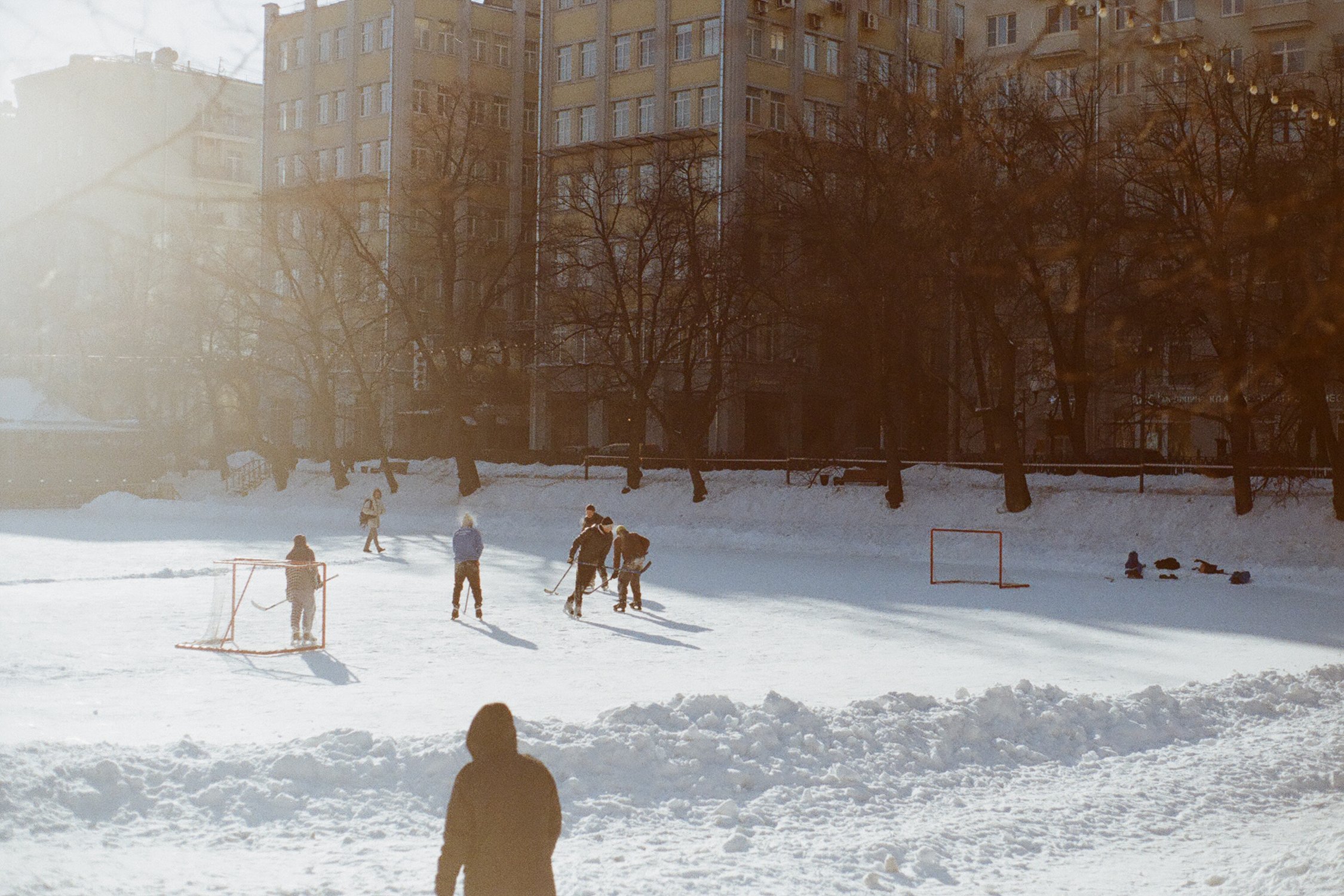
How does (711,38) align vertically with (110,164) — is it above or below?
above

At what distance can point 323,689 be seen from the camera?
15.3 metres

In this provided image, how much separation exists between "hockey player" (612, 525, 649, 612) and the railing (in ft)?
122

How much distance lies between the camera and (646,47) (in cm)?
6688

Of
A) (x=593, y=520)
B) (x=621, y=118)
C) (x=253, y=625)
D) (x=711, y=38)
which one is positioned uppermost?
(x=711, y=38)

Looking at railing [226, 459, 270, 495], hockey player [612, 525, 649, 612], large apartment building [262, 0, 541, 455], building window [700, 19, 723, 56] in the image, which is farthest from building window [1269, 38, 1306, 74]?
railing [226, 459, 270, 495]

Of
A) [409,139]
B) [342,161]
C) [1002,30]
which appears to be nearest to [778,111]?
[1002,30]

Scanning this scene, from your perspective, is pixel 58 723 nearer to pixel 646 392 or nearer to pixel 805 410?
pixel 646 392

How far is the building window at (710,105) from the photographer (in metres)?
63.8

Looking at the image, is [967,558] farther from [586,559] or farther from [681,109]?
[681,109]

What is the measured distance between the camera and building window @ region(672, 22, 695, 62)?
2559 inches

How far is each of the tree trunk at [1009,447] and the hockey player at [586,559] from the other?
1732cm

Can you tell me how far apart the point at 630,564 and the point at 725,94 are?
4297 centimetres

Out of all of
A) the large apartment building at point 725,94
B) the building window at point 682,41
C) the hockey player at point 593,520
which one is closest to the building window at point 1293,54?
the large apartment building at point 725,94

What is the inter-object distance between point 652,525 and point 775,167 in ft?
38.3
